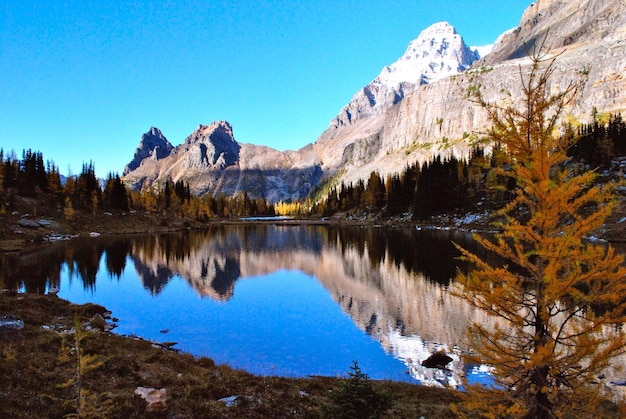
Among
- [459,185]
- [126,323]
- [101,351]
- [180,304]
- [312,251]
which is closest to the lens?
[101,351]

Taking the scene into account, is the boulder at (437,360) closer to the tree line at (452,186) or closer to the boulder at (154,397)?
the boulder at (154,397)

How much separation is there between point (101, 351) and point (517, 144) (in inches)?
793

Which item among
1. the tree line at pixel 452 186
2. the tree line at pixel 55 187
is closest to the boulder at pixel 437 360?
the tree line at pixel 452 186

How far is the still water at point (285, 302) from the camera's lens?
23.8 m

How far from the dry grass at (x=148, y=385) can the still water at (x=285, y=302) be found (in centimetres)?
393

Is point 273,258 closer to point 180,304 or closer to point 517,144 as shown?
point 180,304

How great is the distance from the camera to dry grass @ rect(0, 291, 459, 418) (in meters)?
11.6

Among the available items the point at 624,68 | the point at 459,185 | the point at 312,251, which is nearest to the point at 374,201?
the point at 459,185

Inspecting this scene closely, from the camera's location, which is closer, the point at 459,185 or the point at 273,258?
the point at 273,258

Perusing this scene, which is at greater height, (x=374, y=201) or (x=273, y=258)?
(x=374, y=201)

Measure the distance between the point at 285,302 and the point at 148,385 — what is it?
24.4 m

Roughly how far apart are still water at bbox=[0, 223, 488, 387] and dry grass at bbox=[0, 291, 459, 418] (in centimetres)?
393

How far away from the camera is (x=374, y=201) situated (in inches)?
7042

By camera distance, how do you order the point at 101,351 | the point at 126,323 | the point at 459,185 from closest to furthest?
the point at 101,351 → the point at 126,323 → the point at 459,185
